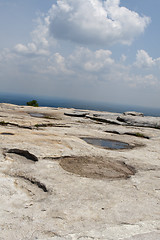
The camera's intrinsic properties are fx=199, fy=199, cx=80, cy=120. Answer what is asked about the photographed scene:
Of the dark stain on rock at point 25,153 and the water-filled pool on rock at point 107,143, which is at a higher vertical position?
the water-filled pool on rock at point 107,143

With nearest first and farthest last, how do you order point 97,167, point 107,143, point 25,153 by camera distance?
1. point 97,167
2. point 25,153
3. point 107,143

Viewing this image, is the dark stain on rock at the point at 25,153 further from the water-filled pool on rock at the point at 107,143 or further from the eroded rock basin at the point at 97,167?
the water-filled pool on rock at the point at 107,143

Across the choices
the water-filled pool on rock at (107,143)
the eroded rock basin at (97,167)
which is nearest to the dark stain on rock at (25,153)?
the eroded rock basin at (97,167)

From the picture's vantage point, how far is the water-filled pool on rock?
13.3 metres

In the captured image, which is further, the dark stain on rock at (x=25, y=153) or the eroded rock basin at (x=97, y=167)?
the dark stain on rock at (x=25, y=153)

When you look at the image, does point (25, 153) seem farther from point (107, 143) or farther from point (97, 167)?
point (107, 143)

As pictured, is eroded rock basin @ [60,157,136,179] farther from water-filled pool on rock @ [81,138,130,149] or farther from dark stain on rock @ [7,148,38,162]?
water-filled pool on rock @ [81,138,130,149]

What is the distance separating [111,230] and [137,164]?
5.37m

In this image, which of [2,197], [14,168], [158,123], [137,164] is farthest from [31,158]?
[158,123]

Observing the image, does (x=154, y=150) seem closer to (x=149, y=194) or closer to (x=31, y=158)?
(x=149, y=194)

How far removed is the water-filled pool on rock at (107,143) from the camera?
13270 mm

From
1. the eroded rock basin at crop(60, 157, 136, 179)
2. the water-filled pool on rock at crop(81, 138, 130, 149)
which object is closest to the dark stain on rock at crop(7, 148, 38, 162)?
the eroded rock basin at crop(60, 157, 136, 179)

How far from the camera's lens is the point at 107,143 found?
14.0 m

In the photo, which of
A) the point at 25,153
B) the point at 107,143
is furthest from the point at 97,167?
the point at 107,143
